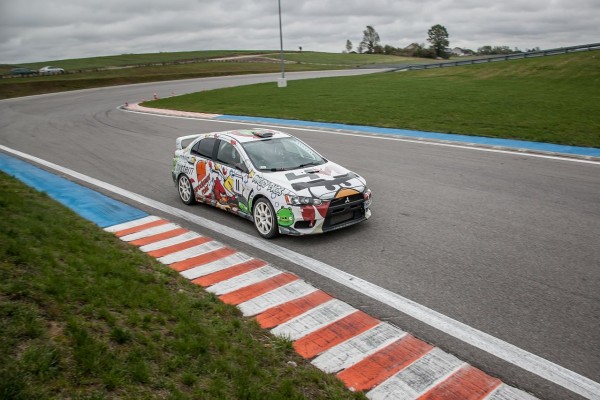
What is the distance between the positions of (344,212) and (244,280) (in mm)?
2236

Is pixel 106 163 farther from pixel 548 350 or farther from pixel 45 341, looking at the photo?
pixel 548 350

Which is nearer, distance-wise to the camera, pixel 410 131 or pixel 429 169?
pixel 429 169

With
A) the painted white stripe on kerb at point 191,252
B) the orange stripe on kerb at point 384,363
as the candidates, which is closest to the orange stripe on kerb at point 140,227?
the painted white stripe on kerb at point 191,252

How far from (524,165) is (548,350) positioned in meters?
8.55

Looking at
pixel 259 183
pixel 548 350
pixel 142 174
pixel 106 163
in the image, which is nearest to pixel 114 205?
pixel 142 174

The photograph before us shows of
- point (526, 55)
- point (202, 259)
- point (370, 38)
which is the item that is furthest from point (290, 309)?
point (370, 38)

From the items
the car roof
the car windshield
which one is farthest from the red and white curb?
the car roof

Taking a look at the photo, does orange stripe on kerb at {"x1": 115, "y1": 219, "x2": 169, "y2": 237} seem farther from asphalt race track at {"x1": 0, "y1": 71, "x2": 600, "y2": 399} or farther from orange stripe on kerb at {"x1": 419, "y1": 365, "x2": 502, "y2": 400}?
orange stripe on kerb at {"x1": 419, "y1": 365, "x2": 502, "y2": 400}

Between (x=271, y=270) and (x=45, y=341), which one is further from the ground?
(x=45, y=341)

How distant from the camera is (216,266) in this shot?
7.35m

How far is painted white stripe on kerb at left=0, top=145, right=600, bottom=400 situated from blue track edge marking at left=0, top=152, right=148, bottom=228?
1258 millimetres

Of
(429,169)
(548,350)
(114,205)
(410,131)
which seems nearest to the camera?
(548,350)

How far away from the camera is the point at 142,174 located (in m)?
13.3

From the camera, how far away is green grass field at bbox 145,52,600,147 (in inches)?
698
